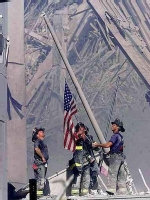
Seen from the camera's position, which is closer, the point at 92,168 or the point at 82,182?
the point at 82,182

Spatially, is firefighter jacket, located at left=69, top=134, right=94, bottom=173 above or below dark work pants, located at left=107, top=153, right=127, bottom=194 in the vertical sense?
above

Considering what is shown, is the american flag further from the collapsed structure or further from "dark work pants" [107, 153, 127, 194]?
the collapsed structure

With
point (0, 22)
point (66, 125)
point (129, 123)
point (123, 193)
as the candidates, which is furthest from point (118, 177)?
point (129, 123)

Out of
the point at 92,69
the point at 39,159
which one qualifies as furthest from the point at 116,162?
the point at 92,69

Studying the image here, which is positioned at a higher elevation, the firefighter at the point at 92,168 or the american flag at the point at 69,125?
the american flag at the point at 69,125

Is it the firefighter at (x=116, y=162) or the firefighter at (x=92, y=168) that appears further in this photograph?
the firefighter at (x=92, y=168)

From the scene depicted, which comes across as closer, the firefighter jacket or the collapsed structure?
the firefighter jacket

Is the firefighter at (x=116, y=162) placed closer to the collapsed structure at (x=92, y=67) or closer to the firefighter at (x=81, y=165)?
the firefighter at (x=81, y=165)

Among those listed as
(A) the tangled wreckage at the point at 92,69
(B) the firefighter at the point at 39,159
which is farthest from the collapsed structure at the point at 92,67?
(B) the firefighter at the point at 39,159

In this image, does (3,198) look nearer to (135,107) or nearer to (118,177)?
(118,177)

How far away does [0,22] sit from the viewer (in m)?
15.6

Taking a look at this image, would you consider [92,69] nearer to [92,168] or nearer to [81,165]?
[92,168]

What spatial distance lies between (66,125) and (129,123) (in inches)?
534

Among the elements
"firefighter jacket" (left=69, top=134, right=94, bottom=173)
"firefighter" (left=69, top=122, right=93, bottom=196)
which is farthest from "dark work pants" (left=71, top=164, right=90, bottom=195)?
"firefighter jacket" (left=69, top=134, right=94, bottom=173)
